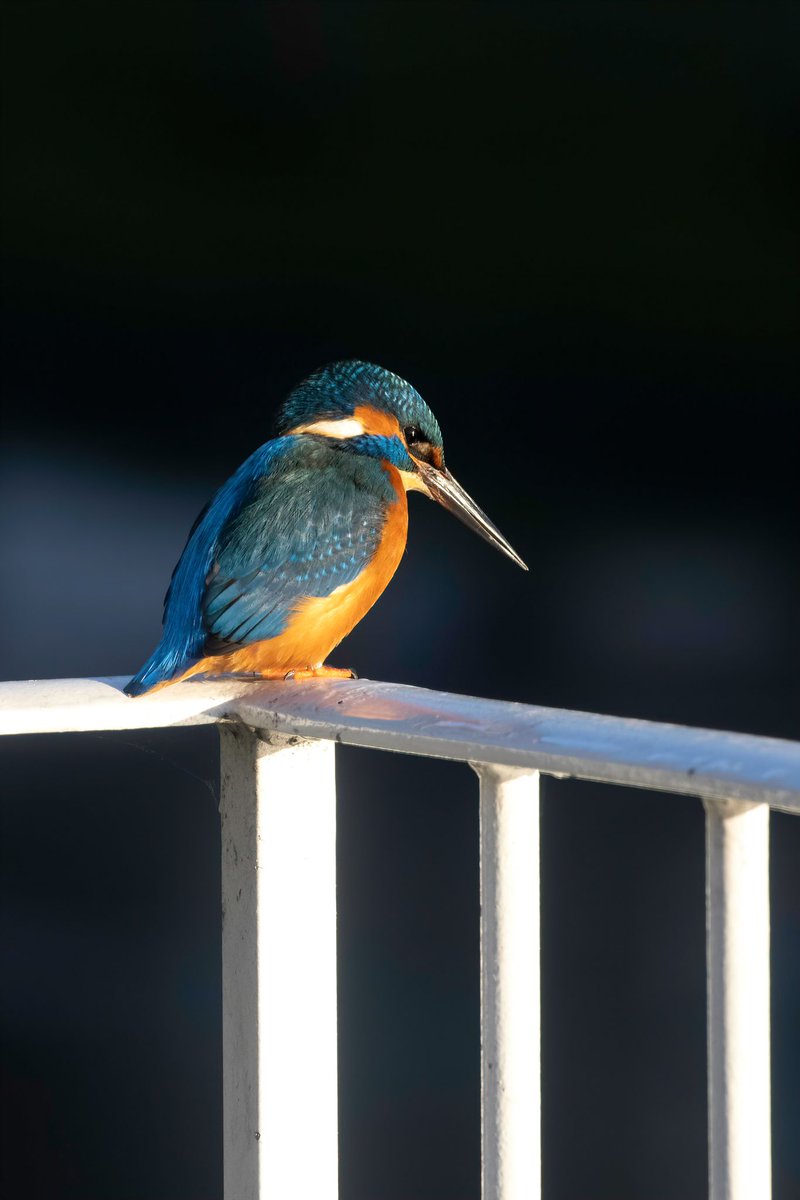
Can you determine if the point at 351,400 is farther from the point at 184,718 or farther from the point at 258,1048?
the point at 258,1048

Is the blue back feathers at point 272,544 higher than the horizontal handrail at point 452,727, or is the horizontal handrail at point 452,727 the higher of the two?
the blue back feathers at point 272,544

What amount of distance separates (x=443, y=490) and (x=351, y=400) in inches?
6.2

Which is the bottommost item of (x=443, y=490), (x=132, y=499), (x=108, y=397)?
(x=443, y=490)

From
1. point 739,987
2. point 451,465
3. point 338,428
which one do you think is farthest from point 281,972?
point 451,465

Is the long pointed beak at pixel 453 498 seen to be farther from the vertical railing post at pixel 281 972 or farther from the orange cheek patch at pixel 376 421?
the vertical railing post at pixel 281 972

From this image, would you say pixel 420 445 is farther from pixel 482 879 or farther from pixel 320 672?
pixel 482 879

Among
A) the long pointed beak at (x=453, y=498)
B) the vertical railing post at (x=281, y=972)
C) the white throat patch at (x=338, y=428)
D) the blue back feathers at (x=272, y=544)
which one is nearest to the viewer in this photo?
the vertical railing post at (x=281, y=972)

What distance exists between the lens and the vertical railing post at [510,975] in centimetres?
58

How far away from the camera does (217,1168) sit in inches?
94.7

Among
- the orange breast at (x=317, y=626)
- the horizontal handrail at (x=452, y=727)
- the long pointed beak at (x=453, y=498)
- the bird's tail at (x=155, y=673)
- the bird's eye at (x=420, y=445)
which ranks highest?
the bird's eye at (x=420, y=445)

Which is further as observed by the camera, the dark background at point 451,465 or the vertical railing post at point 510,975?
the dark background at point 451,465

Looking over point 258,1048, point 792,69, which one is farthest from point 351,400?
point 792,69

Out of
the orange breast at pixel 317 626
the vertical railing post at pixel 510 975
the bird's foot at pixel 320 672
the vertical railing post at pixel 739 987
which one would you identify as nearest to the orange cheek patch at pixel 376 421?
the orange breast at pixel 317 626

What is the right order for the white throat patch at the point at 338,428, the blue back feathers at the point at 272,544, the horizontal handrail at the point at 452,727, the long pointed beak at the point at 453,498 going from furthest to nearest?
the long pointed beak at the point at 453,498
the white throat patch at the point at 338,428
the blue back feathers at the point at 272,544
the horizontal handrail at the point at 452,727
